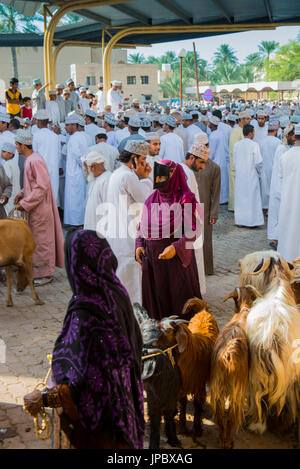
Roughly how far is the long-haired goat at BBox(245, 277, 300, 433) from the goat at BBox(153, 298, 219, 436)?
1.09 feet

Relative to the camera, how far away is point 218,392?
3.21 m

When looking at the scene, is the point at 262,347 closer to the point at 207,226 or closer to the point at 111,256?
the point at 111,256

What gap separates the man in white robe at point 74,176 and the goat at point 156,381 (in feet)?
21.0

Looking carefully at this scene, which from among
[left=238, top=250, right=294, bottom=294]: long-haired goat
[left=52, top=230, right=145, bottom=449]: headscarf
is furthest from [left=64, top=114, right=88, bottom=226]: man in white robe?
[left=52, top=230, right=145, bottom=449]: headscarf

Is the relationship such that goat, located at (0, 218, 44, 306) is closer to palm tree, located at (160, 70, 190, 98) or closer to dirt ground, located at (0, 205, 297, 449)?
dirt ground, located at (0, 205, 297, 449)

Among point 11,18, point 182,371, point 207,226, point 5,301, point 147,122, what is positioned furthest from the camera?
point 11,18

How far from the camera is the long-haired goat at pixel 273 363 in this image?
3189mm

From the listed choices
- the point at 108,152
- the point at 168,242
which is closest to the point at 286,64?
the point at 108,152

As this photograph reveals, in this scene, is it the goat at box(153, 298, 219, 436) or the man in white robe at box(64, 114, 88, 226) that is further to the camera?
the man in white robe at box(64, 114, 88, 226)

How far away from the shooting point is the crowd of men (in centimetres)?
514

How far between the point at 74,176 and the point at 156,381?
686 centimetres

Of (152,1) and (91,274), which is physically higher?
(152,1)

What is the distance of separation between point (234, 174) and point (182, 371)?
26.1 ft
